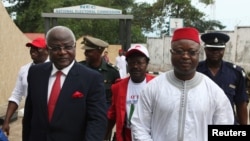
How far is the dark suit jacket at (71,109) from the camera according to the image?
121 inches

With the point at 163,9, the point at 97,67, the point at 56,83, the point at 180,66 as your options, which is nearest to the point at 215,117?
the point at 180,66

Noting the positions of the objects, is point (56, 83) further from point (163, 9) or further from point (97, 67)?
point (163, 9)

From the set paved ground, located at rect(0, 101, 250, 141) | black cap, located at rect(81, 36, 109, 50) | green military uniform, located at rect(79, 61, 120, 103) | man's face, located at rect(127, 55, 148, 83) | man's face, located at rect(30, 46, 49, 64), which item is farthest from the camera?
paved ground, located at rect(0, 101, 250, 141)

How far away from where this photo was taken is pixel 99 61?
5188mm

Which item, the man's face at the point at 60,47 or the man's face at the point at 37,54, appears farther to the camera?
the man's face at the point at 37,54

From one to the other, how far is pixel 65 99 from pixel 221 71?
1807 mm

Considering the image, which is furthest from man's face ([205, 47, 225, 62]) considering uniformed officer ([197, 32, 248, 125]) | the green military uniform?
the green military uniform

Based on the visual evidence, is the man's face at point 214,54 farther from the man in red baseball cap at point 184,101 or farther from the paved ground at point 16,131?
the paved ground at point 16,131

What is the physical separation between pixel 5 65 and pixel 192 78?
30.6 feet

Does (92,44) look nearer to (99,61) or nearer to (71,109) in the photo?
(99,61)

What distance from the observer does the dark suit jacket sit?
3082mm

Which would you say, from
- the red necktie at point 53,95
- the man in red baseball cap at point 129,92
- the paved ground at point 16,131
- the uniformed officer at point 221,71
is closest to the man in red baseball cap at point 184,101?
the red necktie at point 53,95

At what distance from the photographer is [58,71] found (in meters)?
3.22

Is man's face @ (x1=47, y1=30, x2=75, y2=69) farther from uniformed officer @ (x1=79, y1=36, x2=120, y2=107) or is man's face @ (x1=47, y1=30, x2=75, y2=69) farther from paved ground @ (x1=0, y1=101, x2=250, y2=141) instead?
paved ground @ (x1=0, y1=101, x2=250, y2=141)
